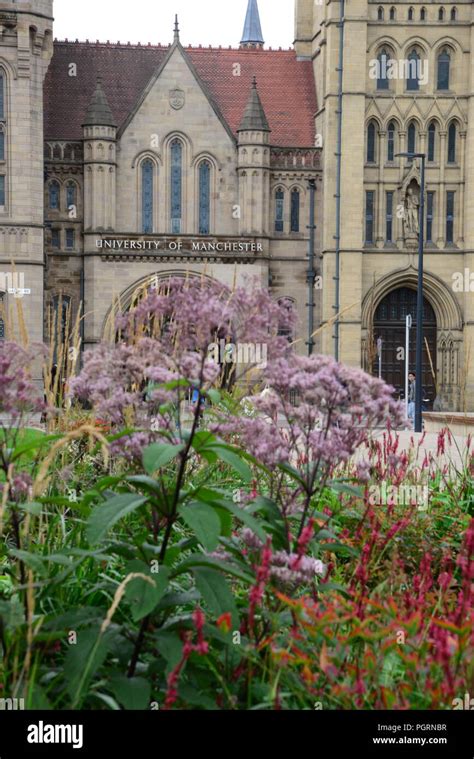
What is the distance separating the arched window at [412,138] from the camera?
3806 centimetres

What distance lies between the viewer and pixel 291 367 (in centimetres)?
397

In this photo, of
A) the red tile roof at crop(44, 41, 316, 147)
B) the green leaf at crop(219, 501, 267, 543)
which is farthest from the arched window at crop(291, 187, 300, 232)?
the green leaf at crop(219, 501, 267, 543)

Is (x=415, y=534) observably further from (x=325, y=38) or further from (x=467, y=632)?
(x=325, y=38)

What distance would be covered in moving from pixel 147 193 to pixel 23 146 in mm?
5080

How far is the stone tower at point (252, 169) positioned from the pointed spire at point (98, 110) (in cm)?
478

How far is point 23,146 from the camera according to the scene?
1372 inches

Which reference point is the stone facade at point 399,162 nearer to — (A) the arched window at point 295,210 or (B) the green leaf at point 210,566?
(A) the arched window at point 295,210

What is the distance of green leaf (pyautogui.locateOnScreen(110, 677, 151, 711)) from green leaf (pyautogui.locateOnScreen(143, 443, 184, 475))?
2.31 ft

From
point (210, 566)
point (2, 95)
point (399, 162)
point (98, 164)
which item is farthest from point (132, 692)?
point (399, 162)

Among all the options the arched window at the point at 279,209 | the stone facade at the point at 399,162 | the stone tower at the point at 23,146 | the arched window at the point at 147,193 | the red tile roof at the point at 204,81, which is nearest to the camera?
the stone tower at the point at 23,146

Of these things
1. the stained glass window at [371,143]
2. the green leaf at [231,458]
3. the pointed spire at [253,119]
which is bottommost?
the green leaf at [231,458]

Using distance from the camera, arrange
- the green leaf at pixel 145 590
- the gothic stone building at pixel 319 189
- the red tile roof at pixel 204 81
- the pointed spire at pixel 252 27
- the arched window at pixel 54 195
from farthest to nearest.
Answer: the pointed spire at pixel 252 27
the red tile roof at pixel 204 81
the arched window at pixel 54 195
the gothic stone building at pixel 319 189
the green leaf at pixel 145 590

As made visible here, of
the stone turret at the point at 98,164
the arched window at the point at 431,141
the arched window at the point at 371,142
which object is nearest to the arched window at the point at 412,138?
the arched window at the point at 431,141

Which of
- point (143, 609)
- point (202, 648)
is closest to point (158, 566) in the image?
point (143, 609)
